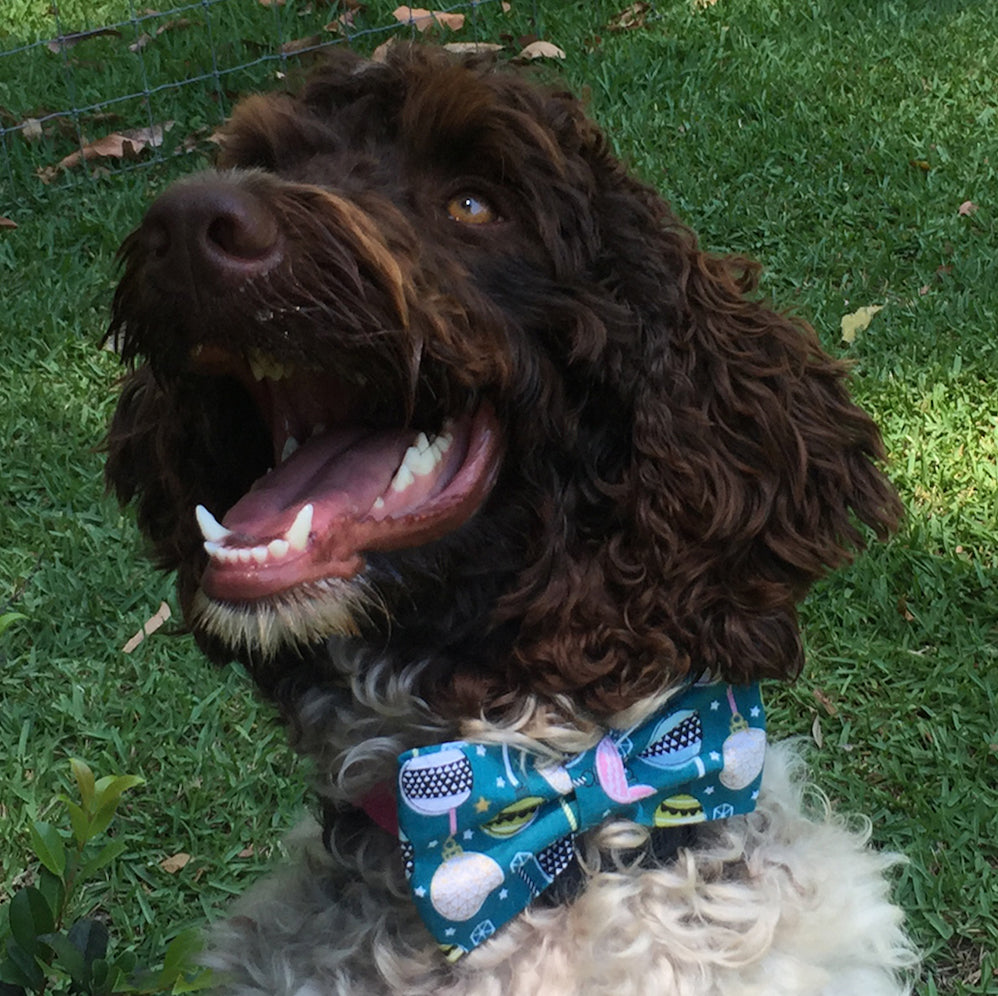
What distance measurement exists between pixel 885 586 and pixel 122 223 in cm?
371

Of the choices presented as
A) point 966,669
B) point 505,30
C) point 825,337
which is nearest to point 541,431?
point 966,669

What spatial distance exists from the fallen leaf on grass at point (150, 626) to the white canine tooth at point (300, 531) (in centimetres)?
213

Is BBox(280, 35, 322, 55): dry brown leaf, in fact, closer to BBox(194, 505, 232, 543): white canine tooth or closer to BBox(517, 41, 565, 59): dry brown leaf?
BBox(517, 41, 565, 59): dry brown leaf

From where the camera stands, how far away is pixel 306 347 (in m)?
1.81

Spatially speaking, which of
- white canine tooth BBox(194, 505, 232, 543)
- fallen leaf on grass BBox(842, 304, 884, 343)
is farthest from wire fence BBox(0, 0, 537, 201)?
white canine tooth BBox(194, 505, 232, 543)

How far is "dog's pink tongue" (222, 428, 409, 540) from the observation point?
1946 millimetres

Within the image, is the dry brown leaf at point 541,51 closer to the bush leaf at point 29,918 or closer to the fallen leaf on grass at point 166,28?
the fallen leaf on grass at point 166,28

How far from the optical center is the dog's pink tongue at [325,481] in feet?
6.39

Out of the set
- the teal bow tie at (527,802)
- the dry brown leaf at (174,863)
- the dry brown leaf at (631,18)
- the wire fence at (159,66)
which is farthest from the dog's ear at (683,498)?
the dry brown leaf at (631,18)

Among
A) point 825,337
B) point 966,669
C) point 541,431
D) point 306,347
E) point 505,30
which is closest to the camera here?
point 306,347

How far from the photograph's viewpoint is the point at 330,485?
79.0 inches

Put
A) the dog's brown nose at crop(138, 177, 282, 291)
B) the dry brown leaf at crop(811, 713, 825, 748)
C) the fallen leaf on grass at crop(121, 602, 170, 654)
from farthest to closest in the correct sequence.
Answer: the fallen leaf on grass at crop(121, 602, 170, 654) → the dry brown leaf at crop(811, 713, 825, 748) → the dog's brown nose at crop(138, 177, 282, 291)

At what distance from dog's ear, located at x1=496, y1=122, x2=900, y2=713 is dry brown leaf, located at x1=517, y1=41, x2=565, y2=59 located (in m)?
4.67

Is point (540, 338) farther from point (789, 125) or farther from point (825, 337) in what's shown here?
point (789, 125)
